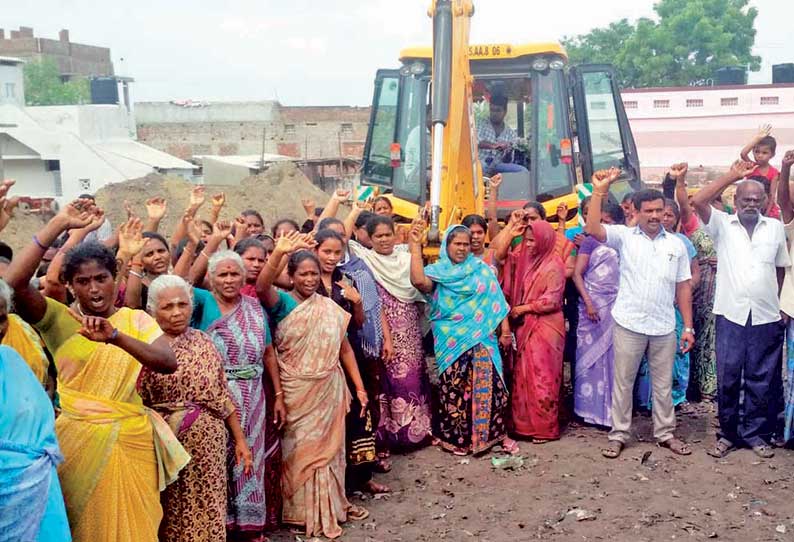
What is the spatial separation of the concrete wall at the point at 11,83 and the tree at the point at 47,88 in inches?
455

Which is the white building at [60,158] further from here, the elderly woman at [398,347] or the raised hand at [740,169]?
the raised hand at [740,169]

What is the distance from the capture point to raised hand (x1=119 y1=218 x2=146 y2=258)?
4.28 meters

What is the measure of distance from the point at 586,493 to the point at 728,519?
34.0 inches

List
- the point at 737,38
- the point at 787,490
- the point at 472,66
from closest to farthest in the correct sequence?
the point at 787,490, the point at 472,66, the point at 737,38

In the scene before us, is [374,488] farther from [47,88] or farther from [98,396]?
[47,88]

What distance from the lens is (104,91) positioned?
33344 mm

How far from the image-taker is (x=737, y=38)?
125 feet

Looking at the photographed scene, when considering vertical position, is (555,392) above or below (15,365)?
below

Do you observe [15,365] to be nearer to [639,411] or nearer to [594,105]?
[639,411]

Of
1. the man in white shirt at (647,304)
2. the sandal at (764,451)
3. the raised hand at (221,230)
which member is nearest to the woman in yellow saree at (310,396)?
the raised hand at (221,230)

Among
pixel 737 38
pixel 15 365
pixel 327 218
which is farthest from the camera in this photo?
pixel 737 38

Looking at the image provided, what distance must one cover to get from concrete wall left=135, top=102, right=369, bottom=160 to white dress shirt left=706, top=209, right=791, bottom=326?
86.5 ft

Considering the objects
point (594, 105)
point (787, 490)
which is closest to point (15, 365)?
point (787, 490)

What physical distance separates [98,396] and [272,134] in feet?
98.5
